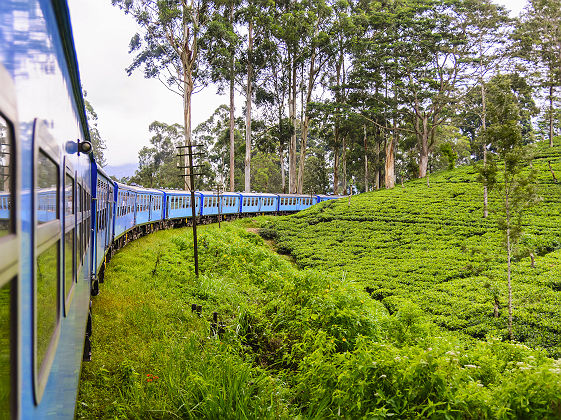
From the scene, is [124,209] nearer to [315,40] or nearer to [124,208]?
[124,208]

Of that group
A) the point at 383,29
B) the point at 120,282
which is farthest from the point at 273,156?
the point at 120,282

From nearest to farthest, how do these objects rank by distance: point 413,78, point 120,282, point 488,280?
1. point 120,282
2. point 488,280
3. point 413,78

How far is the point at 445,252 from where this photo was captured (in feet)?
52.6

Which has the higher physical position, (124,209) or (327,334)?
(124,209)

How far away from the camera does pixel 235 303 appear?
26.5ft

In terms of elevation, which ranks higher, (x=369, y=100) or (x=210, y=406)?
(x=369, y=100)

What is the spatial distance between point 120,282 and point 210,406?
216 inches

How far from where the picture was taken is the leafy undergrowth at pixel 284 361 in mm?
3930

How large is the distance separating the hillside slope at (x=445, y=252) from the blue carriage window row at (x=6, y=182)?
9037 millimetres

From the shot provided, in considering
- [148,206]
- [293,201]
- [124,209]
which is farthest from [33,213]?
[293,201]

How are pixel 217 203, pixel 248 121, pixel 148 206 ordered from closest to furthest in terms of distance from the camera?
pixel 148 206 < pixel 217 203 < pixel 248 121

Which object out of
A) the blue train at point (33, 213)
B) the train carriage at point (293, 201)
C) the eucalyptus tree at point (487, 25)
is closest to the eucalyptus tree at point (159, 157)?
the train carriage at point (293, 201)

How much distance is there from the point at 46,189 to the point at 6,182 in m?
0.54

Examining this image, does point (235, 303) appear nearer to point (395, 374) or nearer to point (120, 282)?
point (120, 282)
